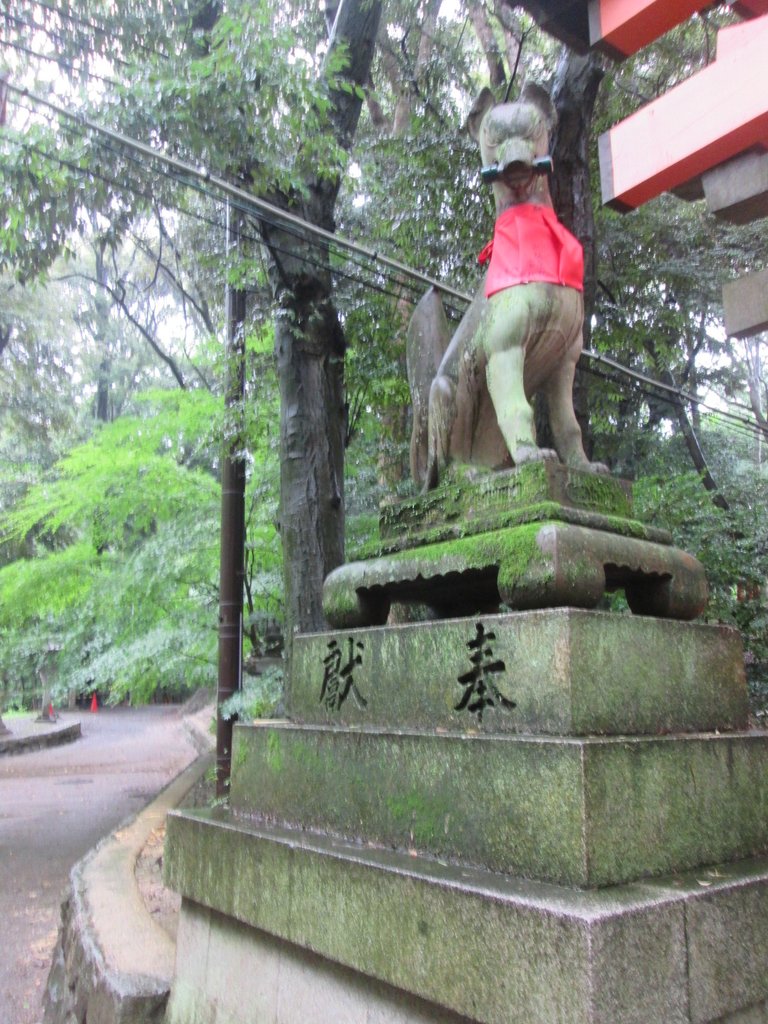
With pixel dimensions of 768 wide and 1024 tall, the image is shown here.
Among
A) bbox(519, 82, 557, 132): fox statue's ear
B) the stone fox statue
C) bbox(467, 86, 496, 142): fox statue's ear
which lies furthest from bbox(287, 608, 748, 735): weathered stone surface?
bbox(467, 86, 496, 142): fox statue's ear

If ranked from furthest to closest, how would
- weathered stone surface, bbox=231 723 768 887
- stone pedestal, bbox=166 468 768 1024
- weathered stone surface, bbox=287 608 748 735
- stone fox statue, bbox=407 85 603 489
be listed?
stone fox statue, bbox=407 85 603 489, weathered stone surface, bbox=287 608 748 735, weathered stone surface, bbox=231 723 768 887, stone pedestal, bbox=166 468 768 1024

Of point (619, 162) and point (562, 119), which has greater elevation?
point (562, 119)

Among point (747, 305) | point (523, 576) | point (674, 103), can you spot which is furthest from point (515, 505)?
point (674, 103)

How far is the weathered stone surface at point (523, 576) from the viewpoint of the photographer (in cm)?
263

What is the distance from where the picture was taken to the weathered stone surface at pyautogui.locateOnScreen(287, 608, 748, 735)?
2439 mm

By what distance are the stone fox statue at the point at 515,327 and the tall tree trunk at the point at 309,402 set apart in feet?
10.2

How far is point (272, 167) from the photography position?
649cm

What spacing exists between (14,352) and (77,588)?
31.0 ft

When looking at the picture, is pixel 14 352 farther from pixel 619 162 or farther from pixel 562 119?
pixel 619 162

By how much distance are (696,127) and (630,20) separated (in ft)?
2.55

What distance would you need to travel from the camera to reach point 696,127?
4.31m

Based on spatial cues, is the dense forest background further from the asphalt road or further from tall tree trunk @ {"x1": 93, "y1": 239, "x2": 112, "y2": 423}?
tall tree trunk @ {"x1": 93, "y1": 239, "x2": 112, "y2": 423}

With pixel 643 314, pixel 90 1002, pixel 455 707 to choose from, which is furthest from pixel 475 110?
pixel 643 314

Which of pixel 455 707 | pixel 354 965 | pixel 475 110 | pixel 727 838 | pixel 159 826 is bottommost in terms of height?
pixel 159 826
